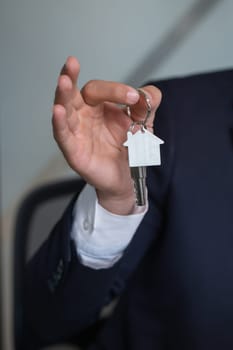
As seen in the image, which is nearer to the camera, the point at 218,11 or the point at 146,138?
the point at 146,138

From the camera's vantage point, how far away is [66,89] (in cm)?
41

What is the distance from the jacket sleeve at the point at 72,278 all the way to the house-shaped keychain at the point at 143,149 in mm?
121

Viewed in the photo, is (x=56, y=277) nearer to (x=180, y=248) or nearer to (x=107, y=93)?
(x=180, y=248)

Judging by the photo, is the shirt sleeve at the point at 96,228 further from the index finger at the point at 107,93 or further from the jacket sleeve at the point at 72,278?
the index finger at the point at 107,93

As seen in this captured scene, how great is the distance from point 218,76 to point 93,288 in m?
0.32

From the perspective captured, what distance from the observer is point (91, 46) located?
0.59 m

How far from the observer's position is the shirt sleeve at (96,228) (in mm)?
553

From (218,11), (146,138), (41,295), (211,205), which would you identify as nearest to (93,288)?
(41,295)

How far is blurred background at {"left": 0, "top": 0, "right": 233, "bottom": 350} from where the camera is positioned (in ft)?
1.87

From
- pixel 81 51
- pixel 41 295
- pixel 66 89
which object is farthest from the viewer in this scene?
pixel 41 295

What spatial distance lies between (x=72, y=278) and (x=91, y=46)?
0.93ft

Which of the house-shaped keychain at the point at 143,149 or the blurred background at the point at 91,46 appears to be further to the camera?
the blurred background at the point at 91,46

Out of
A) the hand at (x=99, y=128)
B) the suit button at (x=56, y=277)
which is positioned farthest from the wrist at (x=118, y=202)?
the suit button at (x=56, y=277)

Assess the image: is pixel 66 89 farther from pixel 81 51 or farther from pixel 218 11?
pixel 218 11
